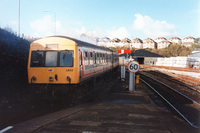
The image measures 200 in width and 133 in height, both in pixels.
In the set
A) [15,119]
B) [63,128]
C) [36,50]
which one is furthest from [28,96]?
[63,128]

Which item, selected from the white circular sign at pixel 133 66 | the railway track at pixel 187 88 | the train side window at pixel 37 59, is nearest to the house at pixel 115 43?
the railway track at pixel 187 88

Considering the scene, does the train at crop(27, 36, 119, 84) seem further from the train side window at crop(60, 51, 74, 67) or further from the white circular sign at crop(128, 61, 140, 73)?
the white circular sign at crop(128, 61, 140, 73)

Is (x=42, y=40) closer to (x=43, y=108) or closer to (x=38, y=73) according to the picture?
(x=38, y=73)

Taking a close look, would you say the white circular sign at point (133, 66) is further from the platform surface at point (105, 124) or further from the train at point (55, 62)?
the platform surface at point (105, 124)

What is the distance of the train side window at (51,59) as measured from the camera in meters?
8.62

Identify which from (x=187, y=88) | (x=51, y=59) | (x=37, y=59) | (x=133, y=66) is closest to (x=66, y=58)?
(x=51, y=59)

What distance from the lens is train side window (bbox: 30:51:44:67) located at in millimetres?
8688

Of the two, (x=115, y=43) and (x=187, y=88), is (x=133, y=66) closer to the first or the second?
(x=187, y=88)

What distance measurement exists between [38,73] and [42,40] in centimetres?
159

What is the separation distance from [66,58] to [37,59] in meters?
1.39

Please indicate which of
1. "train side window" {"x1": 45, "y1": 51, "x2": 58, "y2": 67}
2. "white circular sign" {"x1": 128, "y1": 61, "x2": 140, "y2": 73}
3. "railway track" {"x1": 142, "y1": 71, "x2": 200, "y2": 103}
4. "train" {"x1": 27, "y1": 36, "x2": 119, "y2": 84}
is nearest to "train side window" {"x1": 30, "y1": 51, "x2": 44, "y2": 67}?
"train" {"x1": 27, "y1": 36, "x2": 119, "y2": 84}

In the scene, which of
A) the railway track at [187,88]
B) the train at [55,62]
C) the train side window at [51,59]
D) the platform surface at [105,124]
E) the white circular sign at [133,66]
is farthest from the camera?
the railway track at [187,88]

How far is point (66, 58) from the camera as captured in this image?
28.2ft

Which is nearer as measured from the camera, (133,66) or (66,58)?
(66,58)
